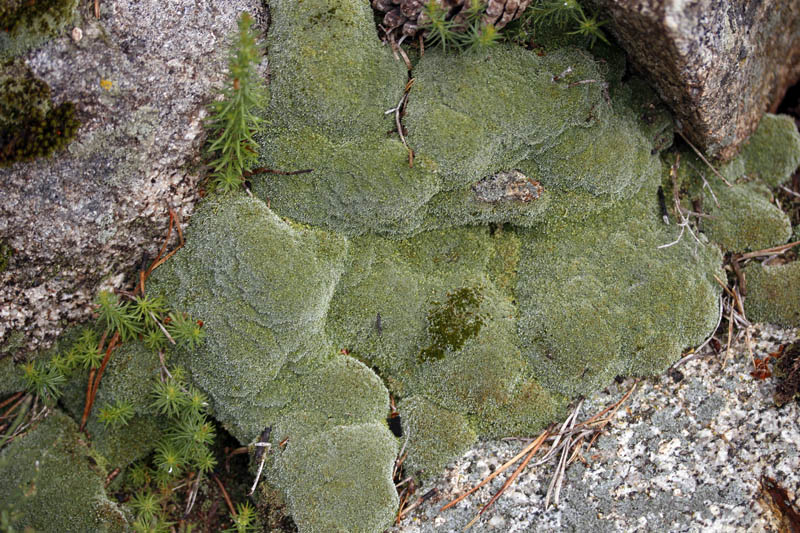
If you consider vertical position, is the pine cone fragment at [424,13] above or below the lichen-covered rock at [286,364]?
above

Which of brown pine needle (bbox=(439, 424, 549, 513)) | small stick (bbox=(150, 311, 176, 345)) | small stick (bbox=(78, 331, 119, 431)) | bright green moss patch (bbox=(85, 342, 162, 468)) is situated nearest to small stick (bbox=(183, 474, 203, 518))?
bright green moss patch (bbox=(85, 342, 162, 468))

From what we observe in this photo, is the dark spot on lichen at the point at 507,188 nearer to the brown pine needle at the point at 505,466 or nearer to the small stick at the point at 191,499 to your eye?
the brown pine needle at the point at 505,466

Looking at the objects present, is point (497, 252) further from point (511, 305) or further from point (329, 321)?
point (329, 321)

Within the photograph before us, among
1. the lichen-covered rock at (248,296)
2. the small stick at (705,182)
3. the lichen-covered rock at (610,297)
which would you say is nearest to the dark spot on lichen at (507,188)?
the lichen-covered rock at (610,297)

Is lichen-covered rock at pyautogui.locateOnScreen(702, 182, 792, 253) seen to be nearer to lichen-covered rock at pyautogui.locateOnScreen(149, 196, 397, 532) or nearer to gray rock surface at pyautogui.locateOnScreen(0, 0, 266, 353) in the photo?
lichen-covered rock at pyautogui.locateOnScreen(149, 196, 397, 532)

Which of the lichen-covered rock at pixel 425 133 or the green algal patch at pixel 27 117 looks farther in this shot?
the lichen-covered rock at pixel 425 133

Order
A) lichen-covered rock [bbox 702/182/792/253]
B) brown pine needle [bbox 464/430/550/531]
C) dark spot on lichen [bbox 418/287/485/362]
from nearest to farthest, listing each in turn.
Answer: brown pine needle [bbox 464/430/550/531] → dark spot on lichen [bbox 418/287/485/362] → lichen-covered rock [bbox 702/182/792/253]

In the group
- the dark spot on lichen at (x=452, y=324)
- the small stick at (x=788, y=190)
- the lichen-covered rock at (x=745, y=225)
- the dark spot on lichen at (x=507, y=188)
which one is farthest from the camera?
the small stick at (x=788, y=190)

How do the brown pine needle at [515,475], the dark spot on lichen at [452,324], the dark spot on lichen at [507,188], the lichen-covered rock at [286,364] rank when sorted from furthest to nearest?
the dark spot on lichen at [507,188] → the dark spot on lichen at [452,324] → the brown pine needle at [515,475] → the lichen-covered rock at [286,364]
